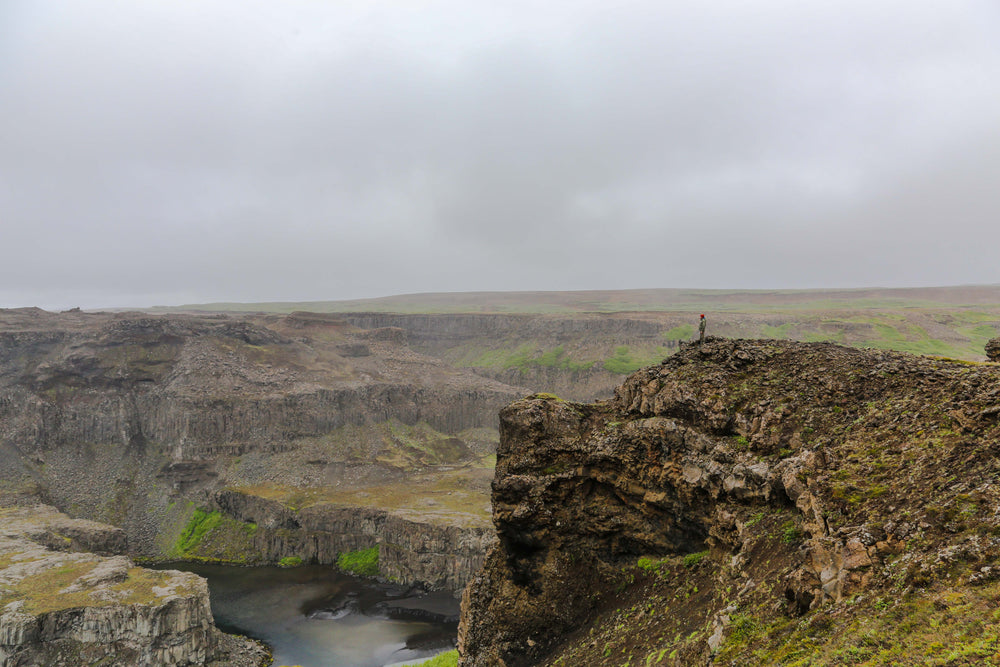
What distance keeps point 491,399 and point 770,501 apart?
6669 inches

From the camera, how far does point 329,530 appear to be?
110562 mm

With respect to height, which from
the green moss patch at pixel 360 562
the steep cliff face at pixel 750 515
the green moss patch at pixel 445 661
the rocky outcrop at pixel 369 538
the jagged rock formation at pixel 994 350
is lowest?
the green moss patch at pixel 360 562

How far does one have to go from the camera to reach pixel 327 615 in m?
86.2

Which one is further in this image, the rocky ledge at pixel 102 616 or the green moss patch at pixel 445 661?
the rocky ledge at pixel 102 616

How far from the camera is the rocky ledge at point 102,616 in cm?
5756

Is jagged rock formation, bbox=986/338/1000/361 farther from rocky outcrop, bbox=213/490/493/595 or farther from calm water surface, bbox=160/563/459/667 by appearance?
rocky outcrop, bbox=213/490/493/595

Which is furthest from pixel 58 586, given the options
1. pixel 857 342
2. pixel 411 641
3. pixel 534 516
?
pixel 857 342

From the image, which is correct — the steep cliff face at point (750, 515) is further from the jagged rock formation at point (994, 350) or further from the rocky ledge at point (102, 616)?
the rocky ledge at point (102, 616)

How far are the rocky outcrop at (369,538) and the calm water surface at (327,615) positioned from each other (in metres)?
3.88

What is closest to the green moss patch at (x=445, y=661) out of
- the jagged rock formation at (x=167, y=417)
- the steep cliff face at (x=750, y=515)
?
the steep cliff face at (x=750, y=515)

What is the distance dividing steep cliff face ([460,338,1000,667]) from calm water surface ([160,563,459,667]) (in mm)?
58463

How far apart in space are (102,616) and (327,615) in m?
34.6

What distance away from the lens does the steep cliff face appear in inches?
464

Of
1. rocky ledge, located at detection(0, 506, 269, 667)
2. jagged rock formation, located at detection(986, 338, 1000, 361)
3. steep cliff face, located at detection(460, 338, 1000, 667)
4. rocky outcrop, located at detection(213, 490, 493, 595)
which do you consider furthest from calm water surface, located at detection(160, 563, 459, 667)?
jagged rock formation, located at detection(986, 338, 1000, 361)
